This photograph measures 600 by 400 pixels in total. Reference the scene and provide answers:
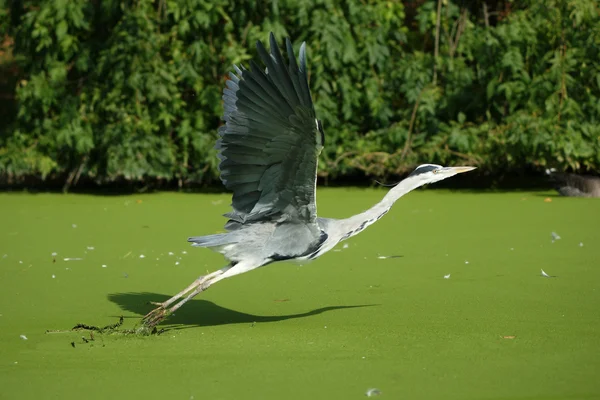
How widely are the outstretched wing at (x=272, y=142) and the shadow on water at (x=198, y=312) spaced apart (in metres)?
0.47

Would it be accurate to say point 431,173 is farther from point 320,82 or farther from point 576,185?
point 320,82

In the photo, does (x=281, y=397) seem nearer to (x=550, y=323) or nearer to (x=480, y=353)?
(x=480, y=353)

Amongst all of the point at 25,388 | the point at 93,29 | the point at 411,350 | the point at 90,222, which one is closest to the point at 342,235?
the point at 411,350

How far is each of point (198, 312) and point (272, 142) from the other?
1106 mm

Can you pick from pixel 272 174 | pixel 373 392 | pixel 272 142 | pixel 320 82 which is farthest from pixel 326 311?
pixel 320 82

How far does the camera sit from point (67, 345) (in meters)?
3.88

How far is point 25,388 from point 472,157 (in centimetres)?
667

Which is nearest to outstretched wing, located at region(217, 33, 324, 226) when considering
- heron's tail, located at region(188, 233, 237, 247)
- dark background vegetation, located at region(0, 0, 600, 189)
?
heron's tail, located at region(188, 233, 237, 247)

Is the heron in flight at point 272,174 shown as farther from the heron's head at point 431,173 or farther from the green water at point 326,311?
the green water at point 326,311

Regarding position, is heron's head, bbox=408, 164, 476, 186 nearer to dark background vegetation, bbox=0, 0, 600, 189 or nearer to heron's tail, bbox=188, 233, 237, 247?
heron's tail, bbox=188, 233, 237, 247

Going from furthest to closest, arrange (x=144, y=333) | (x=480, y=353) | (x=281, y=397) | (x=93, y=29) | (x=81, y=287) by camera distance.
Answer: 1. (x=93, y=29)
2. (x=81, y=287)
3. (x=144, y=333)
4. (x=480, y=353)
5. (x=281, y=397)

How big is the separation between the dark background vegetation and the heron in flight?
16.6ft

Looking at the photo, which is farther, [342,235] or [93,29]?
[93,29]

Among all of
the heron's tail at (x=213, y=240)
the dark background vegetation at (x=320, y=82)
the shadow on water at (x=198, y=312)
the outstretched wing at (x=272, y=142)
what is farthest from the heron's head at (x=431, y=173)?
the dark background vegetation at (x=320, y=82)
